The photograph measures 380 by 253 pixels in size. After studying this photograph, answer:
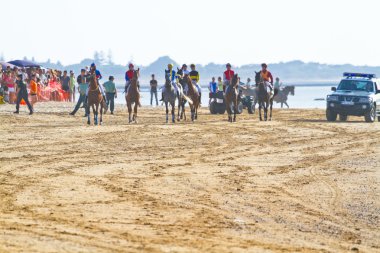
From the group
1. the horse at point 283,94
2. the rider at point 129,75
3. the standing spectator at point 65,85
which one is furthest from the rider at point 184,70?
the horse at point 283,94

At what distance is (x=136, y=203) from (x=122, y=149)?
10.1m

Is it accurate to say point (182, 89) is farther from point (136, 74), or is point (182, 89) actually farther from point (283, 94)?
point (283, 94)

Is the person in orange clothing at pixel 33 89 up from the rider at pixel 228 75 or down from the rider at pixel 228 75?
down

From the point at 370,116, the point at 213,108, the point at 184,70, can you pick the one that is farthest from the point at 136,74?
the point at 213,108

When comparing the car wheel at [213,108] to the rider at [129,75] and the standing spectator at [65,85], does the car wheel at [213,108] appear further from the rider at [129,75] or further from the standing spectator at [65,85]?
the standing spectator at [65,85]

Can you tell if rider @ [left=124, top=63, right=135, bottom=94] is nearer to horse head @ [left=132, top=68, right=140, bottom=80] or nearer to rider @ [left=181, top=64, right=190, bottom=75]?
→ horse head @ [left=132, top=68, right=140, bottom=80]

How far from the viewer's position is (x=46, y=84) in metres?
53.1

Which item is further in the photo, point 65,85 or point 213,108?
point 65,85

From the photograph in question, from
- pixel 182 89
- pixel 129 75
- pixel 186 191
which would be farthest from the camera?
pixel 182 89

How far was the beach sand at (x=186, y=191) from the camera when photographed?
455 inches

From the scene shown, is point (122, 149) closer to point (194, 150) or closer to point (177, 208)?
point (194, 150)

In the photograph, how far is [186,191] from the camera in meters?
16.3

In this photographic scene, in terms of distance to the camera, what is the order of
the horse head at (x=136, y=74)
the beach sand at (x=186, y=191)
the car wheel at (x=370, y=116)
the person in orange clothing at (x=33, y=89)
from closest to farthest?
the beach sand at (x=186, y=191) → the horse head at (x=136, y=74) → the car wheel at (x=370, y=116) → the person in orange clothing at (x=33, y=89)

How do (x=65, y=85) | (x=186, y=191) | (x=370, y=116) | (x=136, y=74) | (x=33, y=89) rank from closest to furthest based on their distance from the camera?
(x=186, y=191)
(x=136, y=74)
(x=370, y=116)
(x=33, y=89)
(x=65, y=85)
